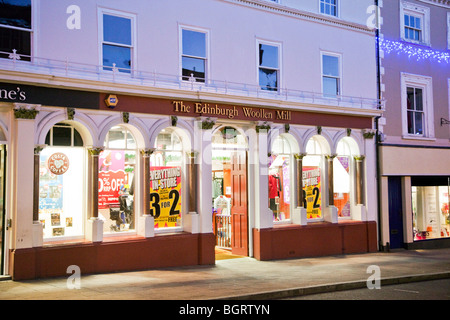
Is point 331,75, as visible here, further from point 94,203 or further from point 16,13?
point 16,13

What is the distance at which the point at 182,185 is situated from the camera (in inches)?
548

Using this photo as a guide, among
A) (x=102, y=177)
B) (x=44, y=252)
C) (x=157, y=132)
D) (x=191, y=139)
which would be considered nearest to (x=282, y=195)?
(x=191, y=139)

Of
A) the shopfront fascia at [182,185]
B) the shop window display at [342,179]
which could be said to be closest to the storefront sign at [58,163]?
the shopfront fascia at [182,185]

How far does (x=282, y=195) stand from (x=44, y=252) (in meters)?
7.67

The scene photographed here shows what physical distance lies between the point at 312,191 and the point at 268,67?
4.36 m

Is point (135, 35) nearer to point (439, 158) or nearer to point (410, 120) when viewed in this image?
point (410, 120)

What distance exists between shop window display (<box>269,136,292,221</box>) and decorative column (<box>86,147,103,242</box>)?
5.70m

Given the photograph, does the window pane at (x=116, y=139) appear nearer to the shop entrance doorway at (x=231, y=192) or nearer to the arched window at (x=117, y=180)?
the arched window at (x=117, y=180)

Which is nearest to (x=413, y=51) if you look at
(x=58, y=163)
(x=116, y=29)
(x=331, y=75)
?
(x=331, y=75)

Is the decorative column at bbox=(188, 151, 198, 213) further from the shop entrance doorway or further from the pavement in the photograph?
the pavement

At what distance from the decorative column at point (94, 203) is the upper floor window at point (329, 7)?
360 inches

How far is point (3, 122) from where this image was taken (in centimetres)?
1112

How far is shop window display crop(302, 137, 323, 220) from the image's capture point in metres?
16.5

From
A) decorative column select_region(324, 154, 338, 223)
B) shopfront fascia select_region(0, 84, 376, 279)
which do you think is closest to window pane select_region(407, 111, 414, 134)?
shopfront fascia select_region(0, 84, 376, 279)
